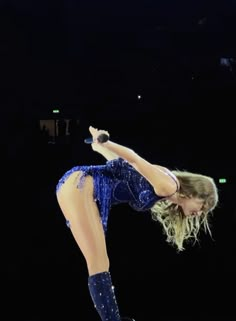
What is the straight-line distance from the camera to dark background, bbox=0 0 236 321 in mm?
3844

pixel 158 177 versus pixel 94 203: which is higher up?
pixel 158 177

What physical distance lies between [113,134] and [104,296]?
2578 mm

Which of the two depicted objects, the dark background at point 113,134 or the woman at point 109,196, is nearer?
the woman at point 109,196

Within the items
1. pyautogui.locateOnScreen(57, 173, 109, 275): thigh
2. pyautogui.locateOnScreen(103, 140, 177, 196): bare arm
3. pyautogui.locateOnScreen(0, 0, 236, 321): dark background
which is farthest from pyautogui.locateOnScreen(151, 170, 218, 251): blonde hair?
pyautogui.locateOnScreen(0, 0, 236, 321): dark background

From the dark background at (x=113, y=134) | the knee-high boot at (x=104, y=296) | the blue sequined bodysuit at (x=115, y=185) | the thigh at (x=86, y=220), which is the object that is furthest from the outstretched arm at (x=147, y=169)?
the dark background at (x=113, y=134)

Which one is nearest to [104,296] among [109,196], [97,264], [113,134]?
[97,264]

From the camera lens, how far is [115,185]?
2.02 metres

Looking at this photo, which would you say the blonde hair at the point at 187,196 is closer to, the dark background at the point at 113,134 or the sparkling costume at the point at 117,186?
the sparkling costume at the point at 117,186

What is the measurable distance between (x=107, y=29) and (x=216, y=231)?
6.42 feet

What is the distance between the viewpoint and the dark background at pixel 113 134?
12.6ft

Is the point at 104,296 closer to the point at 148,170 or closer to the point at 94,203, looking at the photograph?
the point at 94,203

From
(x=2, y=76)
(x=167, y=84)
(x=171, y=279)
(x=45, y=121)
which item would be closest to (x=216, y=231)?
(x=171, y=279)

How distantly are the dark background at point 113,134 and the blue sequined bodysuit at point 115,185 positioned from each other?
6.35 feet

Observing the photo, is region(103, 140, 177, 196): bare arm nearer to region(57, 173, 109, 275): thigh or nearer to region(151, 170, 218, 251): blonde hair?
region(151, 170, 218, 251): blonde hair
